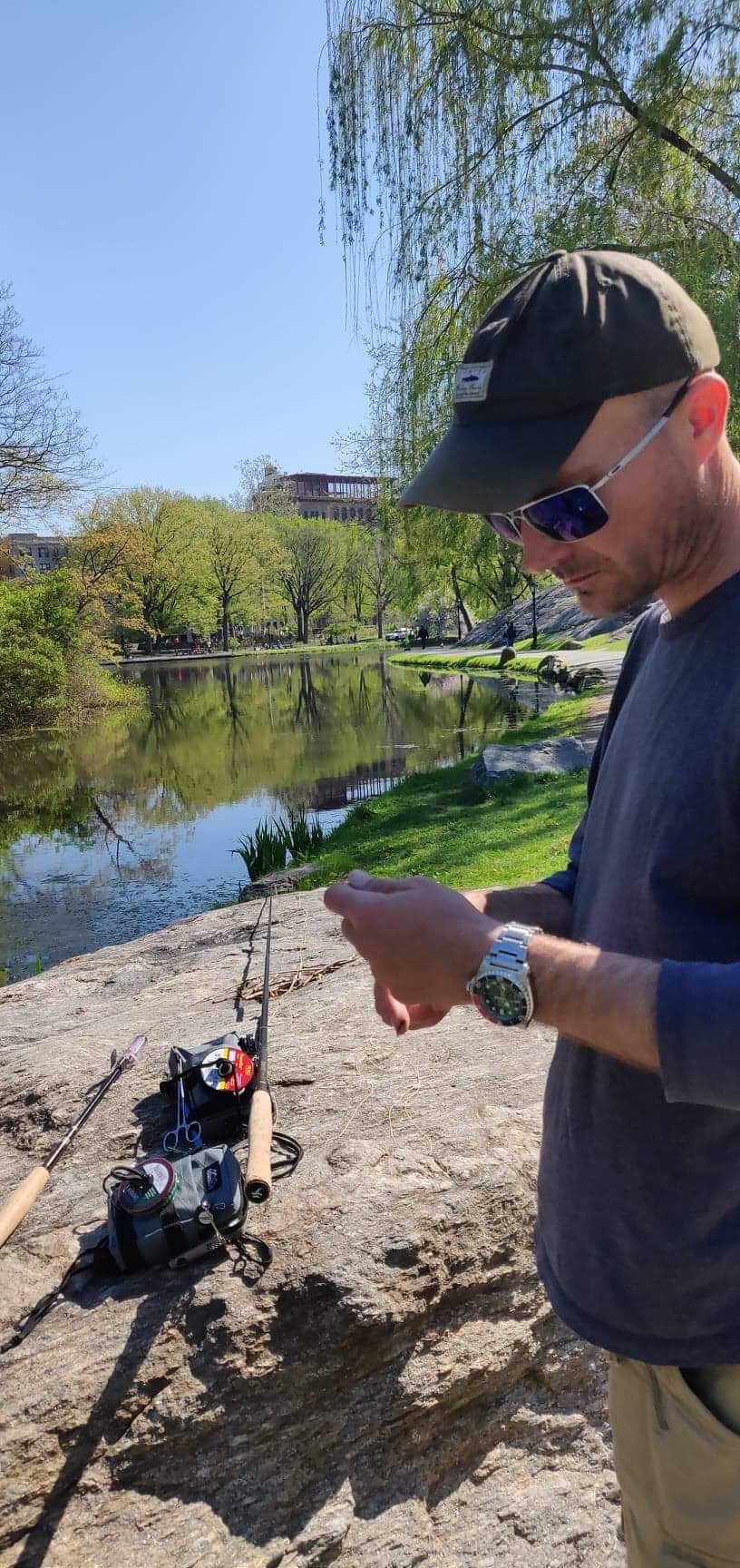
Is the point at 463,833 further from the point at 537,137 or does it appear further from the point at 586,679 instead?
the point at 586,679

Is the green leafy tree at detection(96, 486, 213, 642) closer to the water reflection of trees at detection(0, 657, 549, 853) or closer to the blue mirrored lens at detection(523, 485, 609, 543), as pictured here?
the water reflection of trees at detection(0, 657, 549, 853)

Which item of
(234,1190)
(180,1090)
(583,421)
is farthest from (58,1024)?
(583,421)

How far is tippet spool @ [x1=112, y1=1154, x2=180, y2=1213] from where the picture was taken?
2.76m

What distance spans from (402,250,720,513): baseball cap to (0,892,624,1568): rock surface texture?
7.66 feet

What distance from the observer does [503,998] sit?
1.34 metres

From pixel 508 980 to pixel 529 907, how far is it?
21.5 inches

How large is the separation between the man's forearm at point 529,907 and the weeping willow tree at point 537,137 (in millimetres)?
8822

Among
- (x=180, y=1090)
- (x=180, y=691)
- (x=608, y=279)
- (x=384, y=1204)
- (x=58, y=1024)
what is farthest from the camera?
(x=180, y=691)

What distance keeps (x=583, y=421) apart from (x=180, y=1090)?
2.83 metres

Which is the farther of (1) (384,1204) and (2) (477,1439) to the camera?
(1) (384,1204)

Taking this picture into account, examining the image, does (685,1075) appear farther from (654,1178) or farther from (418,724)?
(418,724)

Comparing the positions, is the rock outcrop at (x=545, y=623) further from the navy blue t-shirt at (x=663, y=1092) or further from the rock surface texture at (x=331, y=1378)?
the navy blue t-shirt at (x=663, y=1092)

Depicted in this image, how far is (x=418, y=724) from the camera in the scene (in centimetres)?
2756

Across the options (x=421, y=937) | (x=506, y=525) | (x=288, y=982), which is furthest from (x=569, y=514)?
(x=288, y=982)
